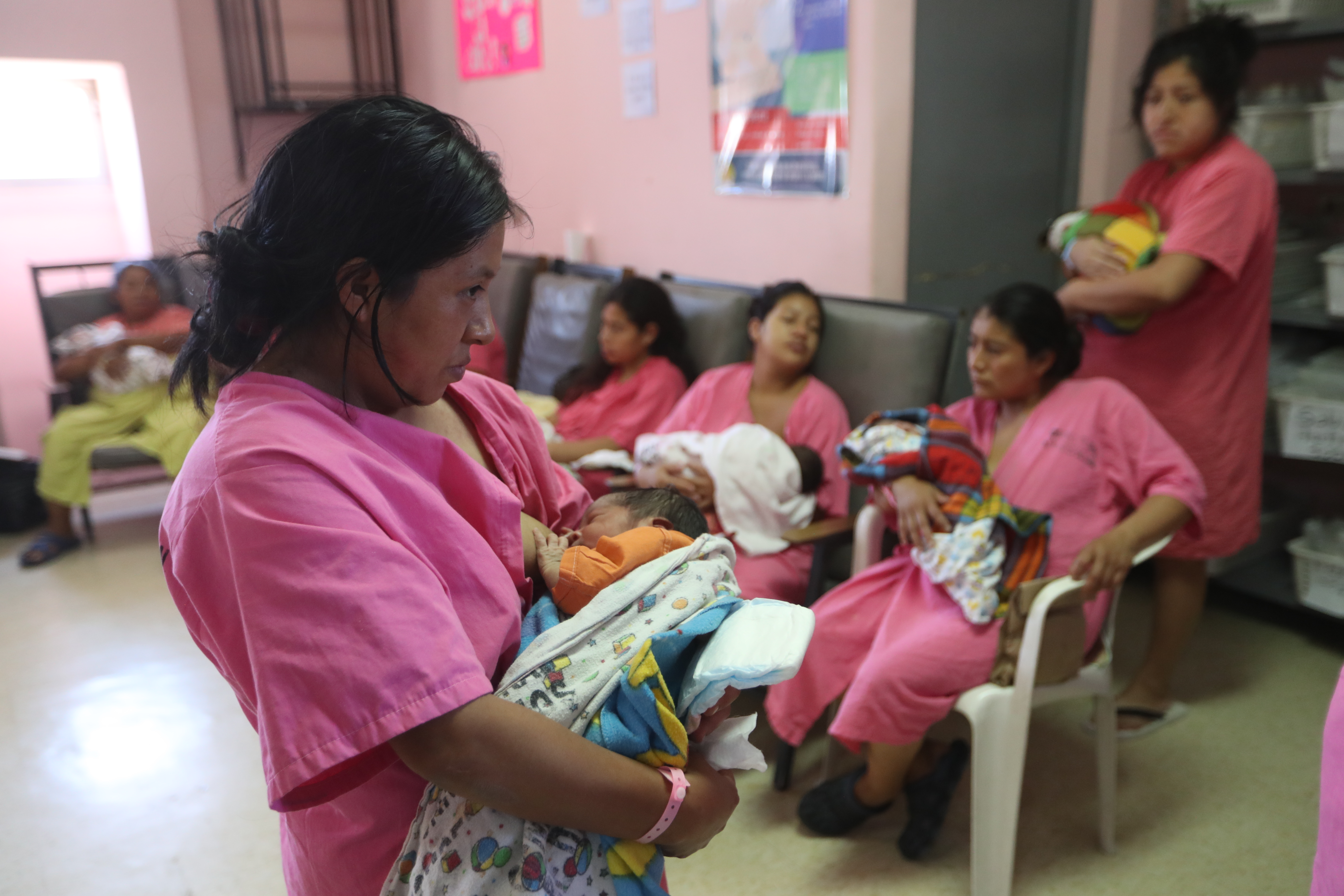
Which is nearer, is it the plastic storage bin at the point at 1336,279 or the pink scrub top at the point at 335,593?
the pink scrub top at the point at 335,593

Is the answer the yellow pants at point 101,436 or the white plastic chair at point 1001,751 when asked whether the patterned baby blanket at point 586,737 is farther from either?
the yellow pants at point 101,436

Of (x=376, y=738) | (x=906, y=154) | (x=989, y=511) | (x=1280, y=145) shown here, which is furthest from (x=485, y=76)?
(x=376, y=738)

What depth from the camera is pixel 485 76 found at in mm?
4695

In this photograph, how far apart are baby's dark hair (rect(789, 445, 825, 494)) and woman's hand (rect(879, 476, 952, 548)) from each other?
0.42 m

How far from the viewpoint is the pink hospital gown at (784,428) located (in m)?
2.35

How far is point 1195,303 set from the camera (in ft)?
8.23

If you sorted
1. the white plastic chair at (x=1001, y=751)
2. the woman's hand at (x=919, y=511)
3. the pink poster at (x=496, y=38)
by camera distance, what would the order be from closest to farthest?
1. the white plastic chair at (x=1001, y=751)
2. the woman's hand at (x=919, y=511)
3. the pink poster at (x=496, y=38)

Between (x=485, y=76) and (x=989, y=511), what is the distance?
369cm

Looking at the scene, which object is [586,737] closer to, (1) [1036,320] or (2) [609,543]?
(2) [609,543]

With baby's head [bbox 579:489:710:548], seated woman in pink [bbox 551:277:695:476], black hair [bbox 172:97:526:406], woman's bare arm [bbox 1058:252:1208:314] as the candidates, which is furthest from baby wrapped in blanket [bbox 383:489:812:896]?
seated woman in pink [bbox 551:277:695:476]

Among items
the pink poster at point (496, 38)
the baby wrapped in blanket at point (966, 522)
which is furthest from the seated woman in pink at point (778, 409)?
the pink poster at point (496, 38)

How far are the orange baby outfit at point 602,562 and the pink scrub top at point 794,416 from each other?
145 cm

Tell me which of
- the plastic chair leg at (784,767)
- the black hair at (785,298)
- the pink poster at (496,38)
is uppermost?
the pink poster at (496,38)

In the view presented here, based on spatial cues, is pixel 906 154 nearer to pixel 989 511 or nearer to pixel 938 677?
pixel 989 511
